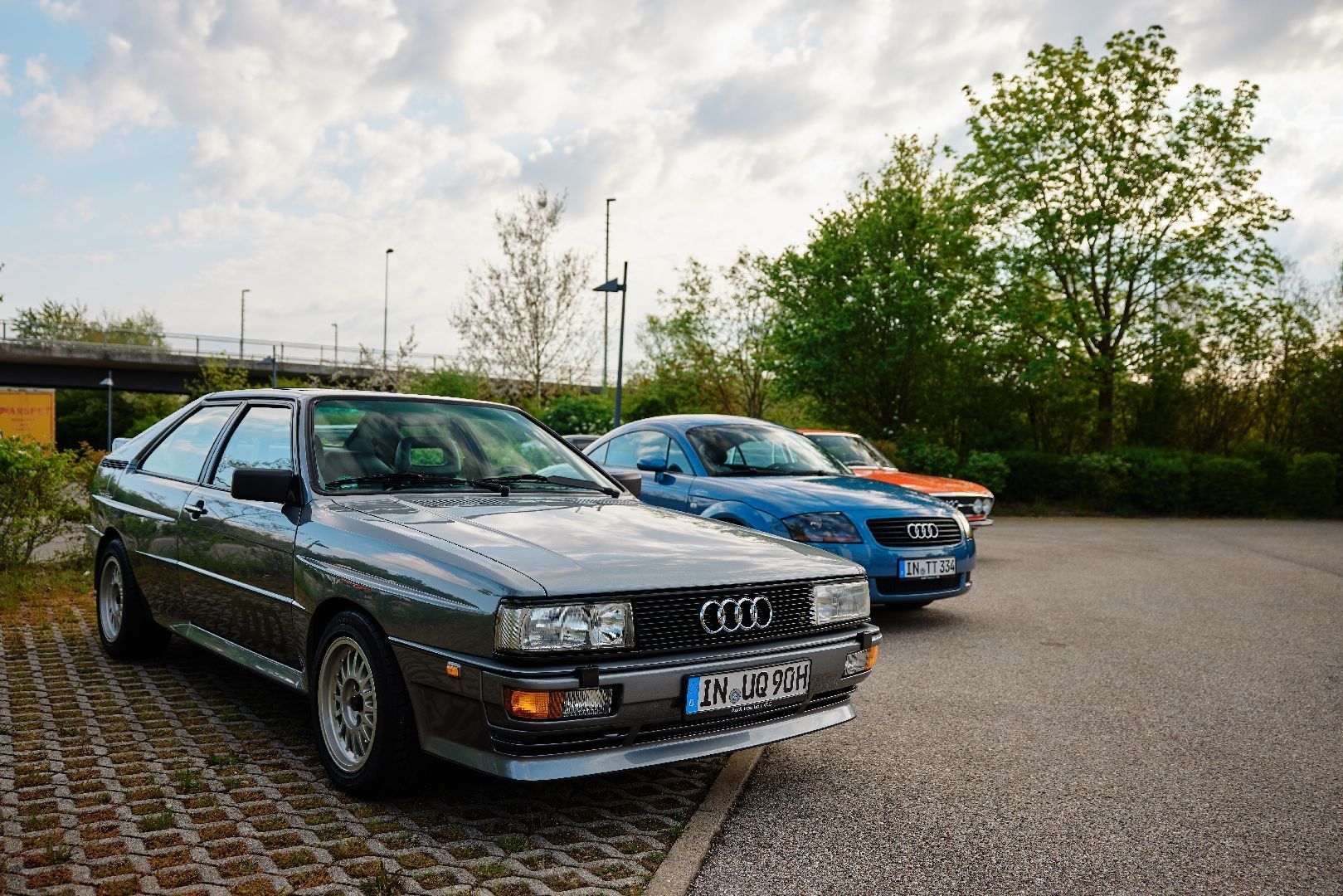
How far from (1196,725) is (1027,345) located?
19880mm

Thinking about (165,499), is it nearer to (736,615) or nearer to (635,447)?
(736,615)

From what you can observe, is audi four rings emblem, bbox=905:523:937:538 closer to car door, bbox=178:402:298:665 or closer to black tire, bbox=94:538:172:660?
car door, bbox=178:402:298:665

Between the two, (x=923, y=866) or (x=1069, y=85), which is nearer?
(x=923, y=866)

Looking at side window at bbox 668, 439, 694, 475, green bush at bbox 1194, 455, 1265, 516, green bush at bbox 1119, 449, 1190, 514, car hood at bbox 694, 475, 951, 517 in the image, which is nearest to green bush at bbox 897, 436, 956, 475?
green bush at bbox 1119, 449, 1190, 514

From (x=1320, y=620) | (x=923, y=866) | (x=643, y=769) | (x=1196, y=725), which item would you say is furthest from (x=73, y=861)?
(x=1320, y=620)

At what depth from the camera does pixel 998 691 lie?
236 inches

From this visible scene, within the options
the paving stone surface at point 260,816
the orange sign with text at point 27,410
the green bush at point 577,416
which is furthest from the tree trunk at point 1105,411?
the orange sign with text at point 27,410

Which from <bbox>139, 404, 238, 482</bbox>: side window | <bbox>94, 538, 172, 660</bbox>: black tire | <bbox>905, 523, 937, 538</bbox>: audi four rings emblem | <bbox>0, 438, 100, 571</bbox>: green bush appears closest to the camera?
<bbox>139, 404, 238, 482</bbox>: side window

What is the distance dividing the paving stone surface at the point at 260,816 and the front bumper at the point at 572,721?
1.06ft

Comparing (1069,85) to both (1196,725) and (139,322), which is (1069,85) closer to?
(1196,725)

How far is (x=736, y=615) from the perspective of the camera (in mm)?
3781

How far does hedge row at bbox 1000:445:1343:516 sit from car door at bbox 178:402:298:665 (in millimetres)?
19661

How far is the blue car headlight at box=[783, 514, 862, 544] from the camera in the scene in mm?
7332

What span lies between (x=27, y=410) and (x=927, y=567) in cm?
2833
